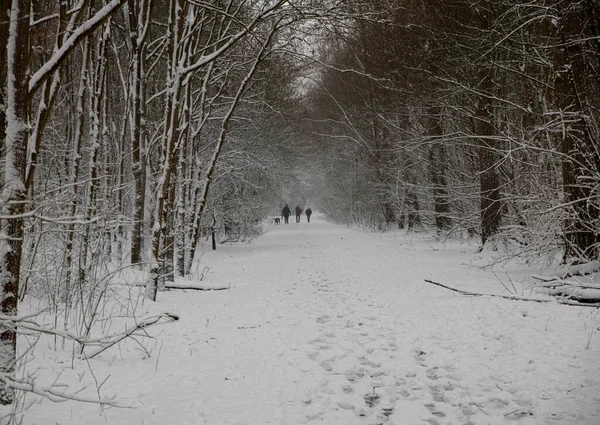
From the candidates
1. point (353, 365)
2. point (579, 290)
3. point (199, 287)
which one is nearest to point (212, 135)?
point (199, 287)

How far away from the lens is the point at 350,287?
Answer: 787cm

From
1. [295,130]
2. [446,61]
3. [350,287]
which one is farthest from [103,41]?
[295,130]

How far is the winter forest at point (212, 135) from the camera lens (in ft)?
8.21

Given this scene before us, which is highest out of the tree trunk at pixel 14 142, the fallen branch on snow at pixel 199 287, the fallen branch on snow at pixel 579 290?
the tree trunk at pixel 14 142

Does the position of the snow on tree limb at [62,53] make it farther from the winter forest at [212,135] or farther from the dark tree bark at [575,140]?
the dark tree bark at [575,140]

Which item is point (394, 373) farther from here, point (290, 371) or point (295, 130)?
point (295, 130)

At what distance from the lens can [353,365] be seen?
12.4ft

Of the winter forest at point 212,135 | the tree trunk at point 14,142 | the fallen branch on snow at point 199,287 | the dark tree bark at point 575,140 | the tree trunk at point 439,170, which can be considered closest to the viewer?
the tree trunk at point 14,142

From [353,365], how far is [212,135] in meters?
12.7

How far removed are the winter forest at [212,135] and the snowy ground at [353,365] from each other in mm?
176

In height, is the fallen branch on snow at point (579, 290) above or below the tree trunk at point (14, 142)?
below

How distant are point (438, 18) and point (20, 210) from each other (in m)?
11.3

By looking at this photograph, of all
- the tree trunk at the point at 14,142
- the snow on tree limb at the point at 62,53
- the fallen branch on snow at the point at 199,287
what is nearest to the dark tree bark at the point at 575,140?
the fallen branch on snow at the point at 199,287

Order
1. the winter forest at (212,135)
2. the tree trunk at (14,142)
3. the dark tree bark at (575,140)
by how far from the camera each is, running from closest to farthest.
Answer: the tree trunk at (14,142), the winter forest at (212,135), the dark tree bark at (575,140)
